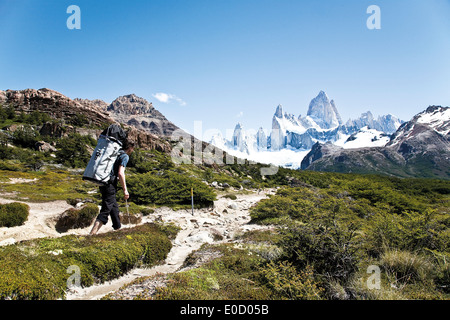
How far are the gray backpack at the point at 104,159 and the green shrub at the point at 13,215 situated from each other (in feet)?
24.4

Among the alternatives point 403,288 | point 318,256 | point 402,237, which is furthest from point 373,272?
point 402,237

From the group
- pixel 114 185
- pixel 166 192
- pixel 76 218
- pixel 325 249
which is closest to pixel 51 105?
pixel 166 192

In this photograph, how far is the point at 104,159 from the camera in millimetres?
4961

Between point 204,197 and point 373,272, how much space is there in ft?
54.0

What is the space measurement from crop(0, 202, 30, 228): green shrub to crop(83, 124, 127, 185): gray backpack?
745 centimetres

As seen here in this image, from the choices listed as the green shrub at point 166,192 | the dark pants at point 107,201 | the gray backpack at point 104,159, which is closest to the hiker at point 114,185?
the dark pants at point 107,201

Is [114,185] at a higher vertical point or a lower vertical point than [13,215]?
higher

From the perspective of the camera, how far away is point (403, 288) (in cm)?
409

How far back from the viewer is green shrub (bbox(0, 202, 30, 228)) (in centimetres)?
897

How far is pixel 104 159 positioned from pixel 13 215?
7907 mm

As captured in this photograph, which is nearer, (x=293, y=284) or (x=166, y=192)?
(x=293, y=284)

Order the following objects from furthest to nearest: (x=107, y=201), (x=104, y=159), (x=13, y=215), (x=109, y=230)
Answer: (x=109, y=230) < (x=13, y=215) < (x=107, y=201) < (x=104, y=159)

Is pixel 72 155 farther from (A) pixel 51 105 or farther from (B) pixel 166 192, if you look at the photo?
(A) pixel 51 105
